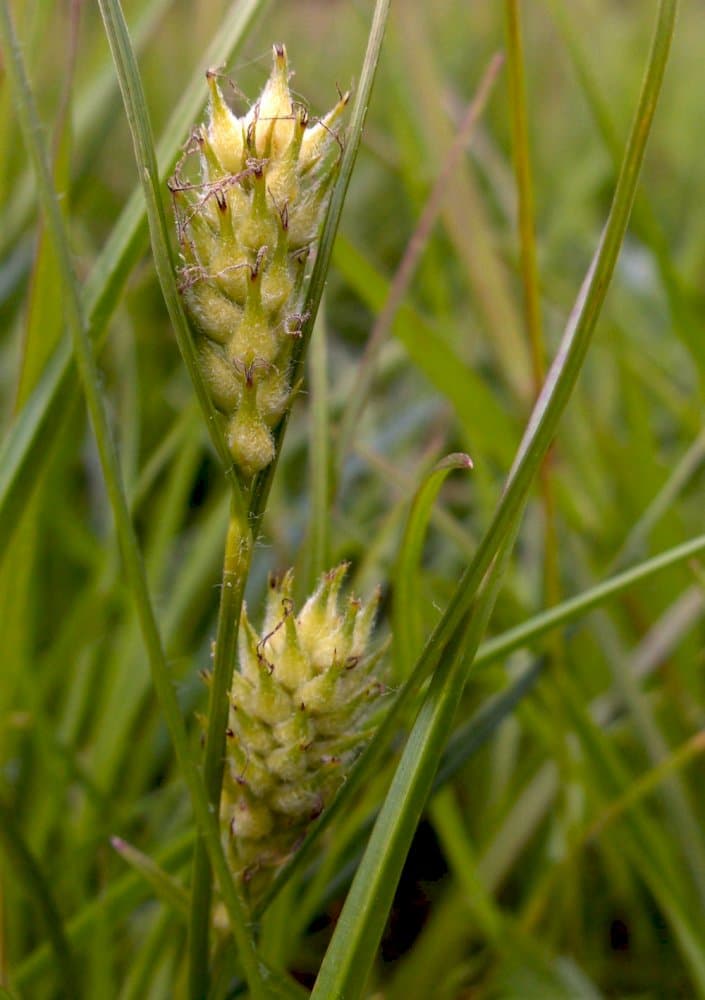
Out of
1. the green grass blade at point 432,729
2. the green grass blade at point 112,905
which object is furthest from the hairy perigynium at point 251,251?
the green grass blade at point 112,905

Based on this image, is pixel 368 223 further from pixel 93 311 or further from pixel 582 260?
pixel 93 311

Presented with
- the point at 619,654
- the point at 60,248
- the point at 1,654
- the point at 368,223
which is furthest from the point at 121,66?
the point at 368,223

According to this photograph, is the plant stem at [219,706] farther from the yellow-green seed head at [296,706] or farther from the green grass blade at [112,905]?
the green grass blade at [112,905]

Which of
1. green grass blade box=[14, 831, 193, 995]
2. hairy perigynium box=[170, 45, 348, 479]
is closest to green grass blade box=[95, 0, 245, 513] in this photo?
hairy perigynium box=[170, 45, 348, 479]

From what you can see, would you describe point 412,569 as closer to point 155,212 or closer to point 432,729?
point 432,729

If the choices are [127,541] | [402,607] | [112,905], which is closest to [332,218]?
[127,541]

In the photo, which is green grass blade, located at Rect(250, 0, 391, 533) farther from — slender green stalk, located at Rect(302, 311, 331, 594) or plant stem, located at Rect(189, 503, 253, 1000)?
slender green stalk, located at Rect(302, 311, 331, 594)
